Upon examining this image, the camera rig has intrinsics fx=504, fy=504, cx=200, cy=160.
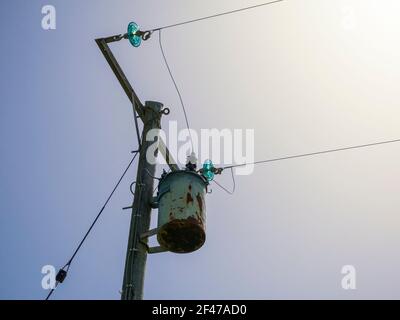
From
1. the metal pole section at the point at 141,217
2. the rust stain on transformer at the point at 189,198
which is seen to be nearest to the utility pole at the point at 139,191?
the metal pole section at the point at 141,217

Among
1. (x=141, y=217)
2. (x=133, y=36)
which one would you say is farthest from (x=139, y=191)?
(x=133, y=36)

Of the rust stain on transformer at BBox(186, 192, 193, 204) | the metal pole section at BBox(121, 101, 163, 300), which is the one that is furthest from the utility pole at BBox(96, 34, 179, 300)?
the rust stain on transformer at BBox(186, 192, 193, 204)

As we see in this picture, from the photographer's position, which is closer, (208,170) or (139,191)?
(139,191)

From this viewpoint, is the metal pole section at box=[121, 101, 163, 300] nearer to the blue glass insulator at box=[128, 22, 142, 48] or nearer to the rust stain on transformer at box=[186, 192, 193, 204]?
the rust stain on transformer at box=[186, 192, 193, 204]

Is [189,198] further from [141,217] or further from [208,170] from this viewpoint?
[208,170]

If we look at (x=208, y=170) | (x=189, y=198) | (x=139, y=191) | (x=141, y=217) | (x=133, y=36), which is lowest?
(x=141, y=217)

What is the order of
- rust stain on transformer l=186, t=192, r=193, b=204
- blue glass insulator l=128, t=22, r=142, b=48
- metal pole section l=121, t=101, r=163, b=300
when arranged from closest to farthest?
1. metal pole section l=121, t=101, r=163, b=300
2. rust stain on transformer l=186, t=192, r=193, b=204
3. blue glass insulator l=128, t=22, r=142, b=48

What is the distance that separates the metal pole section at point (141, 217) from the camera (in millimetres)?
4848

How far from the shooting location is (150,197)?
5.50 meters

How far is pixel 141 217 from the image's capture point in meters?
5.32

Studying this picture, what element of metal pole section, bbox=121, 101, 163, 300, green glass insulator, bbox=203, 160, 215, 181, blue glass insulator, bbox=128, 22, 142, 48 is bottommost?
metal pole section, bbox=121, 101, 163, 300

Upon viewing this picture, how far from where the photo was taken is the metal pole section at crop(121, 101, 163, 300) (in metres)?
4.85

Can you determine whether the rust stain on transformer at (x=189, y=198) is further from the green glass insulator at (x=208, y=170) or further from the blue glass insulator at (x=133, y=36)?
the blue glass insulator at (x=133, y=36)
